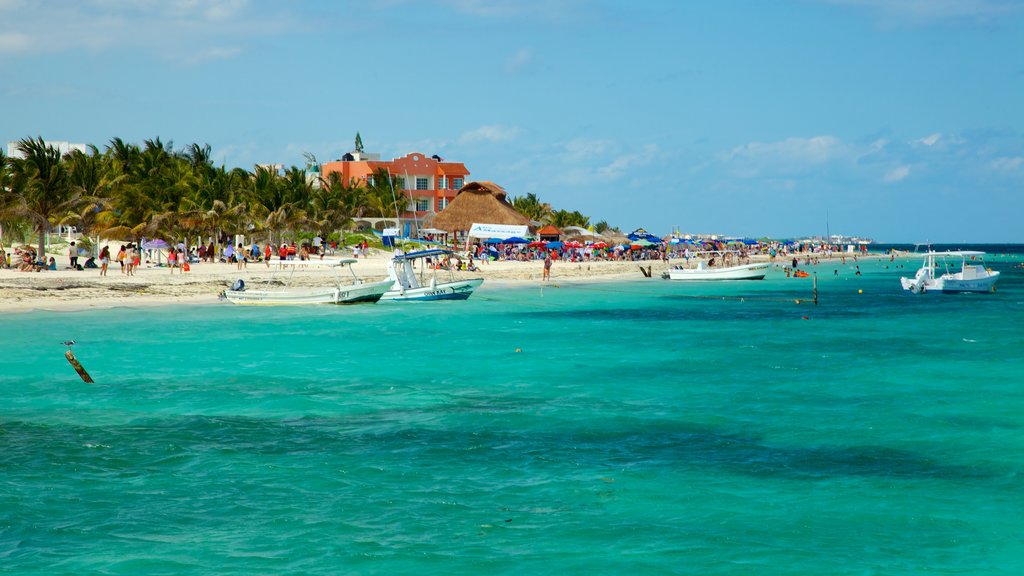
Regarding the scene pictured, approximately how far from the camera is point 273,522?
11219mm

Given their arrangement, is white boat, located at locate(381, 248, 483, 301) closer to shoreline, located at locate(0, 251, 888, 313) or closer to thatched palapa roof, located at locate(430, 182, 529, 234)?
shoreline, located at locate(0, 251, 888, 313)

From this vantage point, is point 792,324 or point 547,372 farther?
point 792,324

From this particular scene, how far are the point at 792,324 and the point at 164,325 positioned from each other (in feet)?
75.4

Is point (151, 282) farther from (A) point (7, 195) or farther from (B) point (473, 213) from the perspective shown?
(B) point (473, 213)

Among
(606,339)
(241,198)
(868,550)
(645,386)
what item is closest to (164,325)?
(606,339)

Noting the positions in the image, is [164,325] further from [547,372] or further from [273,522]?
[273,522]

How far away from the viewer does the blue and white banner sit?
239 ft

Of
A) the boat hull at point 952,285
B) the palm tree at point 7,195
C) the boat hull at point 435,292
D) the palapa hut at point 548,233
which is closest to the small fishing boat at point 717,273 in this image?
the boat hull at point 952,285

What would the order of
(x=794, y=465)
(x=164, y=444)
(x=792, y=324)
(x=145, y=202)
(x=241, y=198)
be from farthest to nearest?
(x=241, y=198), (x=145, y=202), (x=792, y=324), (x=164, y=444), (x=794, y=465)

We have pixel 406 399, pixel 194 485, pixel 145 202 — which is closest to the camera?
pixel 194 485

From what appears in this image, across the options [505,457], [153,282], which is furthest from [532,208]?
[505,457]

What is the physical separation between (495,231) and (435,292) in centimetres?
3177

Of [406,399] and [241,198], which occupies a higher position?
[241,198]

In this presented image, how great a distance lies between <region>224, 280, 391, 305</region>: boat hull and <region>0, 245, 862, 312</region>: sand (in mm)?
2679
